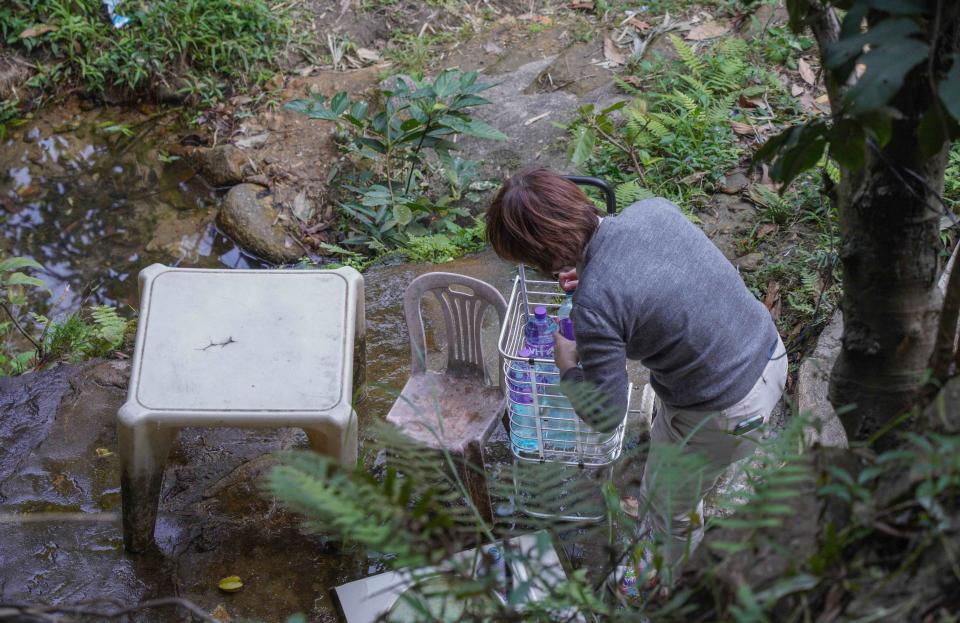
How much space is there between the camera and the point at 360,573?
120 inches

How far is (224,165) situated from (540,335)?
4.17 metres

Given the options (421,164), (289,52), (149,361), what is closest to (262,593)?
(149,361)

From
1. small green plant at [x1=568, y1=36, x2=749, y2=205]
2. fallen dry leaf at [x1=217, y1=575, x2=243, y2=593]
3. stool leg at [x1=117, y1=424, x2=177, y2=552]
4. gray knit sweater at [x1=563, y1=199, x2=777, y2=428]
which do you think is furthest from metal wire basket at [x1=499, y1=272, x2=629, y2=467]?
small green plant at [x1=568, y1=36, x2=749, y2=205]

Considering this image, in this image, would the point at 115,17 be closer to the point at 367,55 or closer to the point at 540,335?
the point at 367,55

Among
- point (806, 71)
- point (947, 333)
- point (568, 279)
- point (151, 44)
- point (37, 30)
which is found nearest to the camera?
point (947, 333)

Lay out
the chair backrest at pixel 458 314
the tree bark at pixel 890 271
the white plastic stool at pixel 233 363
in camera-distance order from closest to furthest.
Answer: the tree bark at pixel 890 271
the white plastic stool at pixel 233 363
the chair backrest at pixel 458 314

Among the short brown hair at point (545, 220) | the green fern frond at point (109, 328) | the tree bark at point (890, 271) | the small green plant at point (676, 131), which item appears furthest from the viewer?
the small green plant at point (676, 131)

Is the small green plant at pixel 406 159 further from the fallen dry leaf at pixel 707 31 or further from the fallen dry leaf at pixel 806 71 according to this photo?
the fallen dry leaf at pixel 806 71

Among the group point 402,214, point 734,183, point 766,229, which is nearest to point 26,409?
point 402,214

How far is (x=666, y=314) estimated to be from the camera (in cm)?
231

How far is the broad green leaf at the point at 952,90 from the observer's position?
1.07 m

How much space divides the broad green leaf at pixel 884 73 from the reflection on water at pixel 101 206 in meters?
5.13

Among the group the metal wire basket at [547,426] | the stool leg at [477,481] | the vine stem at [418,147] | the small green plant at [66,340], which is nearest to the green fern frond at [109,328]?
the small green plant at [66,340]

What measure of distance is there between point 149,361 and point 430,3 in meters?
5.17
